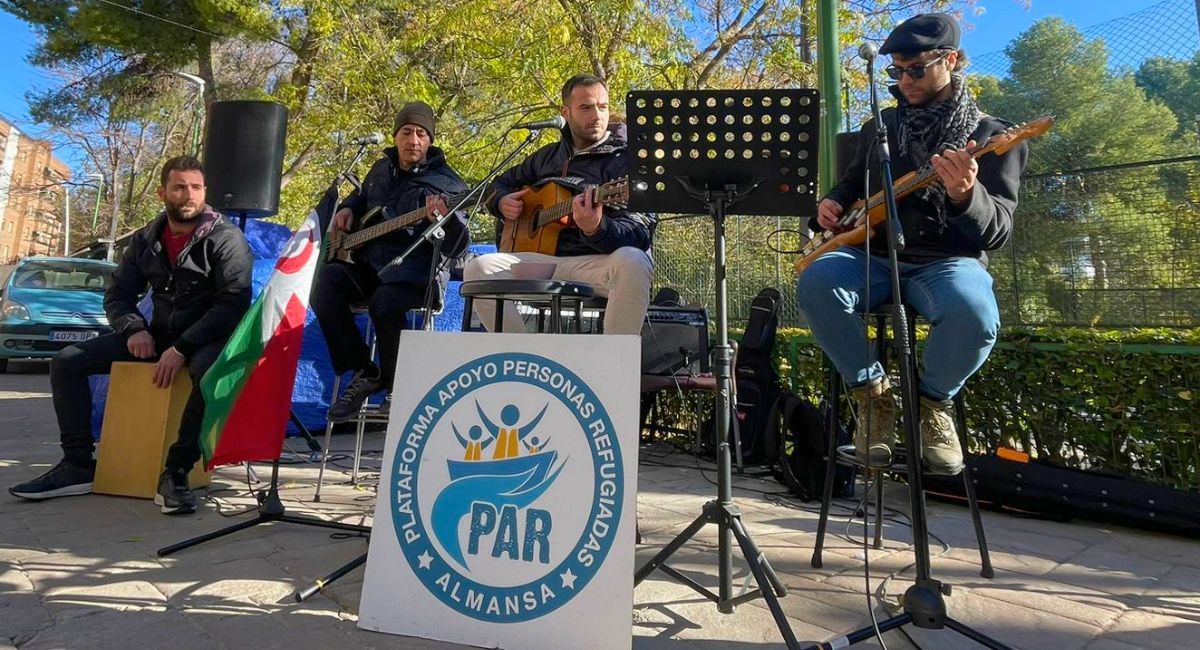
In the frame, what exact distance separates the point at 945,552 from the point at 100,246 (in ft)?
71.1

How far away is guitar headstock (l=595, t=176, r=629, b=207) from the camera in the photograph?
266 centimetres

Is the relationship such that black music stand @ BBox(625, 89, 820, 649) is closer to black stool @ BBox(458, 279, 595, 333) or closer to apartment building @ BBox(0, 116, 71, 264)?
black stool @ BBox(458, 279, 595, 333)

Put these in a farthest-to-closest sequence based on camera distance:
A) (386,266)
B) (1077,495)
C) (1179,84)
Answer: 1. (1179,84)
2. (386,266)
3. (1077,495)

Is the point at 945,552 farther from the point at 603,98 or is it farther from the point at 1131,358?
A: the point at 603,98

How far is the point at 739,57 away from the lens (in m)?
9.33

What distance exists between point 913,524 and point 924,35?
1.61 m

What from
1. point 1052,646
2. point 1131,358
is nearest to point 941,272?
point 1052,646

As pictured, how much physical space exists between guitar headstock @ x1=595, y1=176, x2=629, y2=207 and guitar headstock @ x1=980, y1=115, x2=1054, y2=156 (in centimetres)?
120

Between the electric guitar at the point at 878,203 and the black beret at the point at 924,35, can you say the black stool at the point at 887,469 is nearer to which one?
the electric guitar at the point at 878,203

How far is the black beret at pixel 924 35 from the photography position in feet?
7.64

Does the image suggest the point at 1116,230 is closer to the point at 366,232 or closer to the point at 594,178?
the point at 594,178

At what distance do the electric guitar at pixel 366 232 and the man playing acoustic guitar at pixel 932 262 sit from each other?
200 cm

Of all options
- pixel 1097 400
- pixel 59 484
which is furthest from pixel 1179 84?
pixel 59 484

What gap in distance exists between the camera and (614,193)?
2682 millimetres
